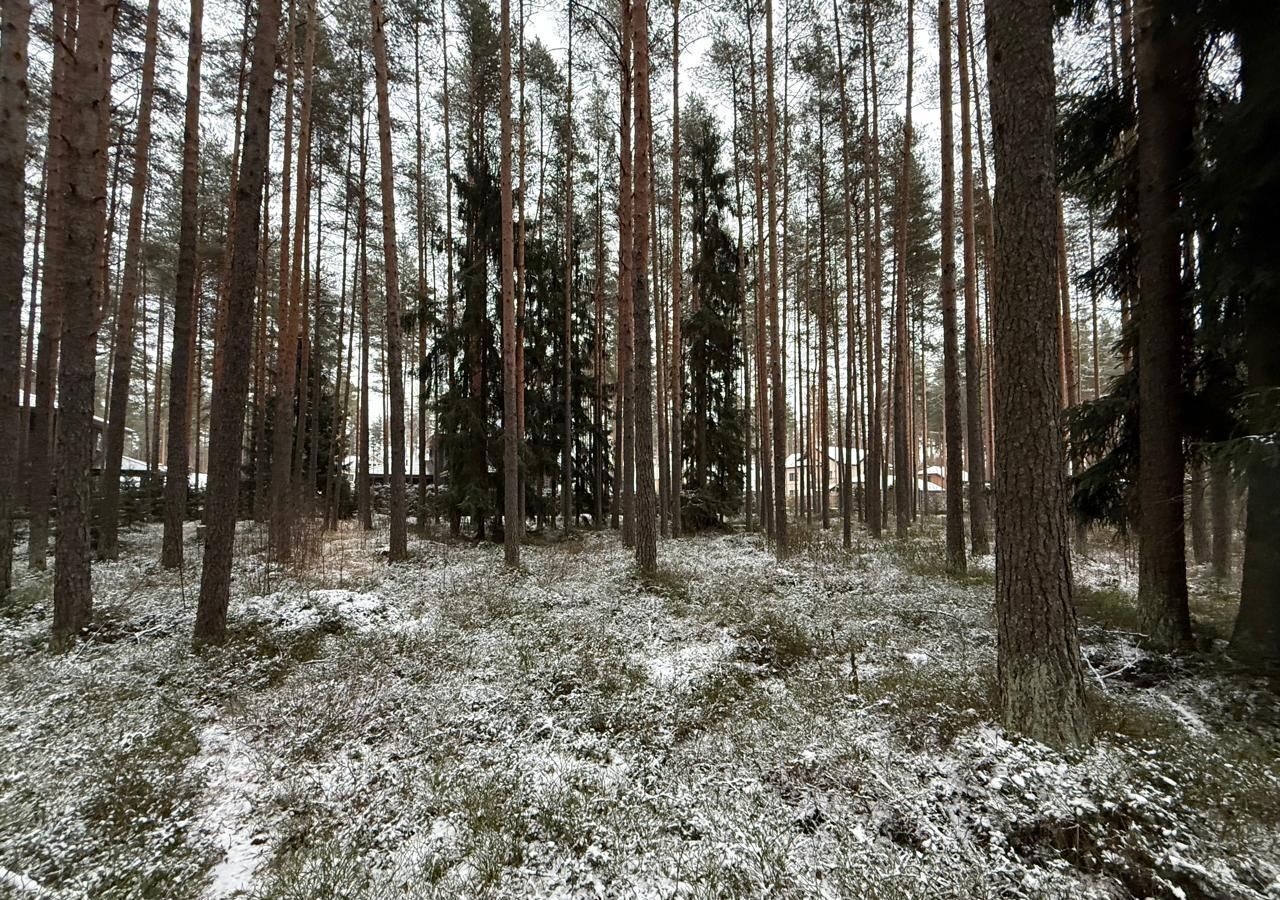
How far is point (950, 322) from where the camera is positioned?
930cm

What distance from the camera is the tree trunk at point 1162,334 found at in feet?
16.2

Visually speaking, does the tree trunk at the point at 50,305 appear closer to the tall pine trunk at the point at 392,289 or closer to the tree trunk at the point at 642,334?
the tall pine trunk at the point at 392,289

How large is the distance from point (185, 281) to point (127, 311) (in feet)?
6.57

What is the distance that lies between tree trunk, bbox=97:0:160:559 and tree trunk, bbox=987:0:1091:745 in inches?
504

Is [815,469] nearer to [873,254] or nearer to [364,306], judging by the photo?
[873,254]

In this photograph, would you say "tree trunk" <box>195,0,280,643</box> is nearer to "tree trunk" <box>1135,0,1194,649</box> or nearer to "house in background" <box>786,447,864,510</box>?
"tree trunk" <box>1135,0,1194,649</box>

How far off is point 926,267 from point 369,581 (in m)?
19.5

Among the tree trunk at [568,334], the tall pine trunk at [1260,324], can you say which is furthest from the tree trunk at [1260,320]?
the tree trunk at [568,334]

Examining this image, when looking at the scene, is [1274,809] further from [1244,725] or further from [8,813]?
[8,813]

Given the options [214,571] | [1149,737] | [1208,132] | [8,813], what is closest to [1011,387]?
[1149,737]

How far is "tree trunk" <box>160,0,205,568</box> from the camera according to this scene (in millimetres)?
9227

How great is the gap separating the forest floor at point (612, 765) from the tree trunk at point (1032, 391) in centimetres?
42

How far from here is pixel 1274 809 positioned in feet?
9.34

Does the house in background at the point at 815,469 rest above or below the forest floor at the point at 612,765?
above
